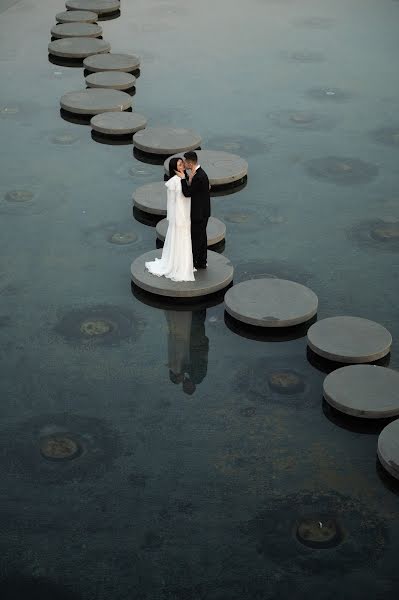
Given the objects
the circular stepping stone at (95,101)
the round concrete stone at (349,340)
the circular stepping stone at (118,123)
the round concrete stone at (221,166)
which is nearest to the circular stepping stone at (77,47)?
the circular stepping stone at (95,101)

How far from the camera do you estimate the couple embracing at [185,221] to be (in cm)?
1365

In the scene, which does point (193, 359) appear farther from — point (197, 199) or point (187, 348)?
point (197, 199)

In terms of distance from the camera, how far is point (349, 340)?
12.6 meters

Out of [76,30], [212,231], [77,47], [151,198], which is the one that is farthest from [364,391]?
[76,30]

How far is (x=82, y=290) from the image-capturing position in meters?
14.3

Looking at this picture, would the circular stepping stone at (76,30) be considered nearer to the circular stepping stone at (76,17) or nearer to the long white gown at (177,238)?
the circular stepping stone at (76,17)

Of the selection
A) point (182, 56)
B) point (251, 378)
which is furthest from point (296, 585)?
point (182, 56)

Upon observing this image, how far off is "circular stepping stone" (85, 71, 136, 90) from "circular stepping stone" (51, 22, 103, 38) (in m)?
3.00

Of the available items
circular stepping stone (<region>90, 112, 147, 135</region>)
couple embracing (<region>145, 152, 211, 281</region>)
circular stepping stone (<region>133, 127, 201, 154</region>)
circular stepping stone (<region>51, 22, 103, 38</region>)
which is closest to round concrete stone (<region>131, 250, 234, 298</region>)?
couple embracing (<region>145, 152, 211, 281</region>)

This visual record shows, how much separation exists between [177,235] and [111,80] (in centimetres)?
883

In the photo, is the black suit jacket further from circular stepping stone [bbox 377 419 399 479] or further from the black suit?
circular stepping stone [bbox 377 419 399 479]

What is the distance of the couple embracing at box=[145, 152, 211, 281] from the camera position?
44.8 ft

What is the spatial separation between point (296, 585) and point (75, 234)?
8249 mm

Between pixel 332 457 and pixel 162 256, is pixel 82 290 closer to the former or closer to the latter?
pixel 162 256
